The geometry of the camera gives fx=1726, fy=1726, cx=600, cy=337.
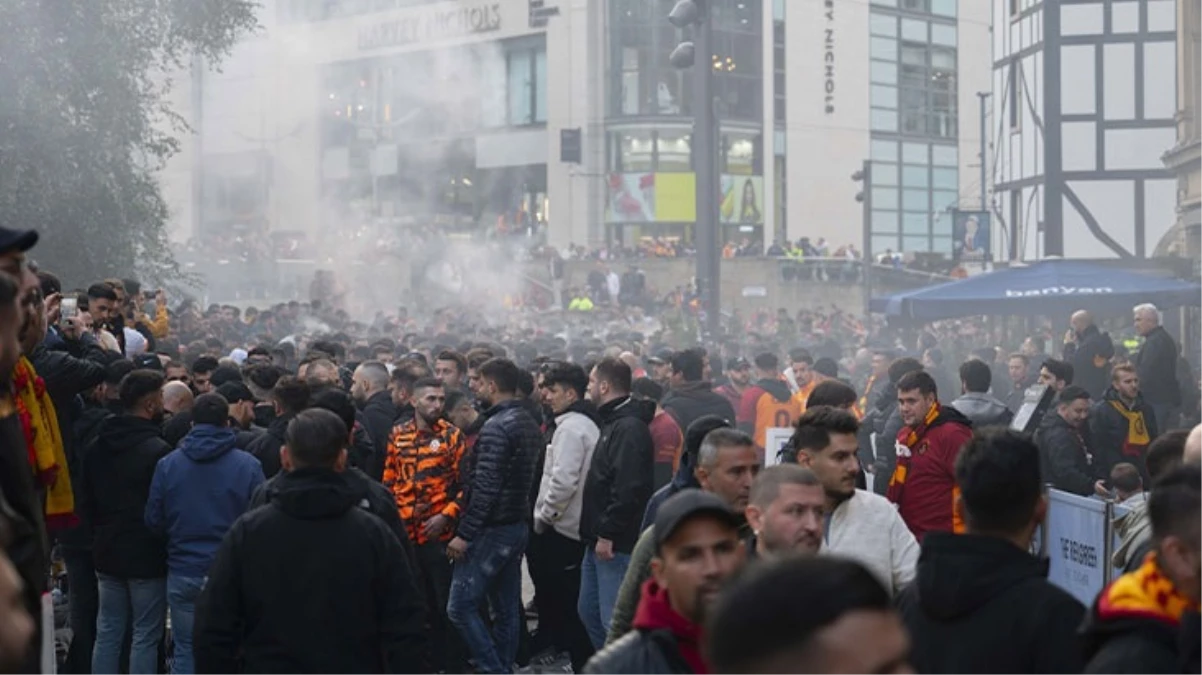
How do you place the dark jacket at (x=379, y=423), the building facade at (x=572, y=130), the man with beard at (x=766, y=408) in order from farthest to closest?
the building facade at (x=572, y=130), the man with beard at (x=766, y=408), the dark jacket at (x=379, y=423)

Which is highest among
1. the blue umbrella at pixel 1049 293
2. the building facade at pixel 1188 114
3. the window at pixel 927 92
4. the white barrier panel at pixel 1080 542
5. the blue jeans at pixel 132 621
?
the window at pixel 927 92

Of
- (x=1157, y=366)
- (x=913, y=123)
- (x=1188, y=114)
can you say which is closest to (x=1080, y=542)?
(x=1157, y=366)

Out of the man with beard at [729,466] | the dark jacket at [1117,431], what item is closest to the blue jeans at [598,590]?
the man with beard at [729,466]

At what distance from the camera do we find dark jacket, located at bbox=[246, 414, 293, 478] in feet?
27.4

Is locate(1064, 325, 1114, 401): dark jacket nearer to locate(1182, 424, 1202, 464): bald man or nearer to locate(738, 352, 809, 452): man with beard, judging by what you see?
locate(738, 352, 809, 452): man with beard

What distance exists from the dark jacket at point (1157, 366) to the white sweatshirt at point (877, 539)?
9344 millimetres

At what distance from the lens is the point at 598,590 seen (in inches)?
348

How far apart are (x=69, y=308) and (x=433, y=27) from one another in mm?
42627

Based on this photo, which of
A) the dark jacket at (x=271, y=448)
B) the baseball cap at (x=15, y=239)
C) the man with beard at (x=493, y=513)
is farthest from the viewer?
the man with beard at (x=493, y=513)

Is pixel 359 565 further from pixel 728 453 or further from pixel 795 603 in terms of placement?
pixel 795 603

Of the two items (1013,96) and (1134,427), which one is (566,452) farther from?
(1013,96)

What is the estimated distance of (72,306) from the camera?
9438 mm

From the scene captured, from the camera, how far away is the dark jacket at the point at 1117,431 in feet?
35.5

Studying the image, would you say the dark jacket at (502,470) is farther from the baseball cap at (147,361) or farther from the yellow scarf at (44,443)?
the yellow scarf at (44,443)
